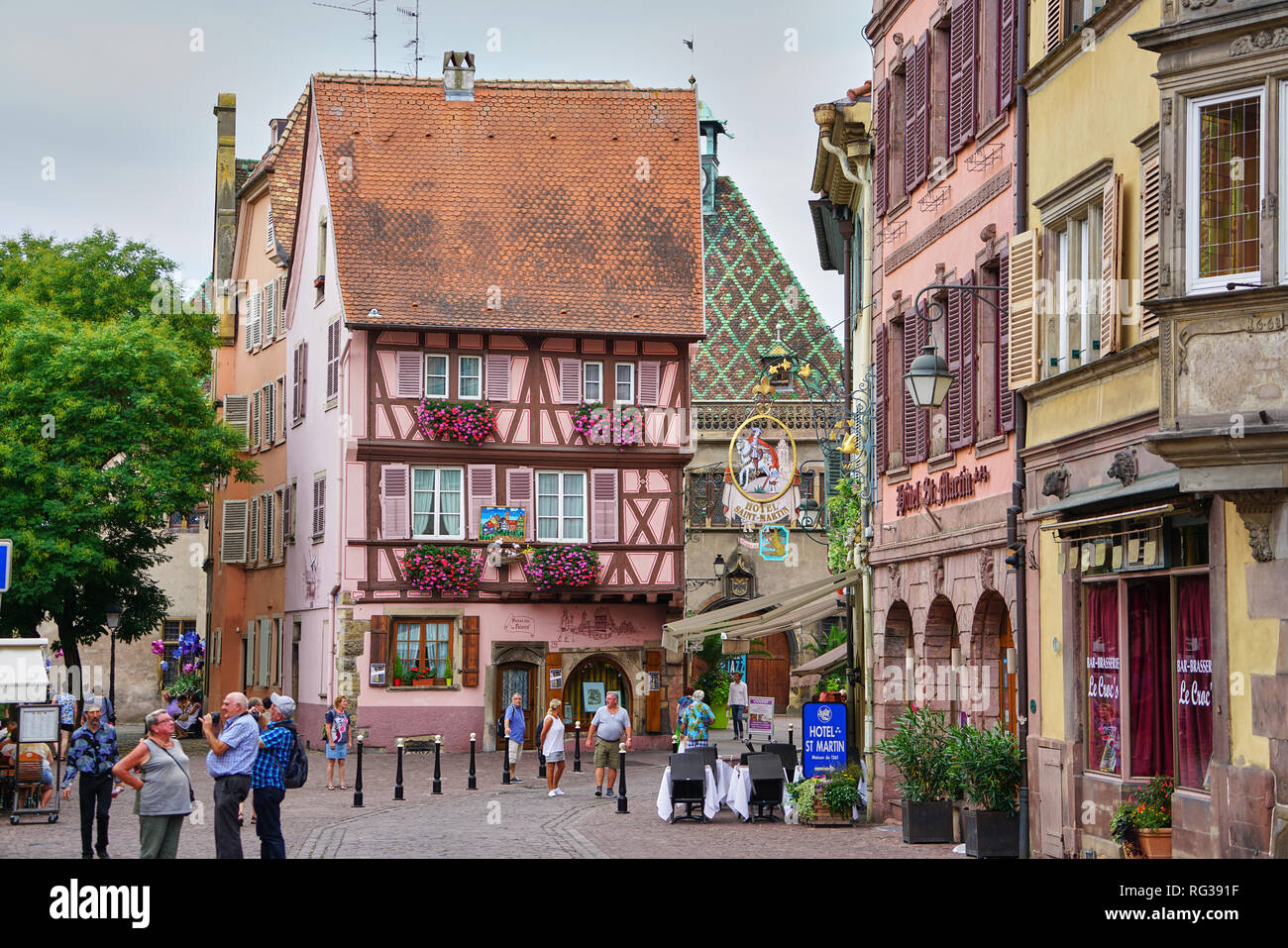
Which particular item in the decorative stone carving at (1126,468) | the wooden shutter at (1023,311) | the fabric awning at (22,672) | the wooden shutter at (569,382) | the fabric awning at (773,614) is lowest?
the fabric awning at (22,672)

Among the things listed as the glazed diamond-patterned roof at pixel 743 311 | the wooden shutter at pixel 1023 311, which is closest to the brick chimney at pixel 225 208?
the glazed diamond-patterned roof at pixel 743 311

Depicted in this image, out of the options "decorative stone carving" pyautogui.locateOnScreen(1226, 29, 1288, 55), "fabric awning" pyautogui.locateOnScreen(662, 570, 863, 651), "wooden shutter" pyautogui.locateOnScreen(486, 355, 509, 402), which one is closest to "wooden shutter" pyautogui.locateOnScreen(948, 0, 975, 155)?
"decorative stone carving" pyautogui.locateOnScreen(1226, 29, 1288, 55)

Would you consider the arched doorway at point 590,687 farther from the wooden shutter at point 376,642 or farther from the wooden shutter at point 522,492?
the wooden shutter at point 376,642

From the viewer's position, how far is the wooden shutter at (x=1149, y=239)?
14156 mm

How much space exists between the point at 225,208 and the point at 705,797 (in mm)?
34373

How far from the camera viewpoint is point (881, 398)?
2342cm

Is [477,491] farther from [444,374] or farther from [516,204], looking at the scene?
[516,204]

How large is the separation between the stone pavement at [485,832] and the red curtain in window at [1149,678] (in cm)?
339

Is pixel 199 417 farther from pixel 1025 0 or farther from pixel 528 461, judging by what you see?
pixel 1025 0

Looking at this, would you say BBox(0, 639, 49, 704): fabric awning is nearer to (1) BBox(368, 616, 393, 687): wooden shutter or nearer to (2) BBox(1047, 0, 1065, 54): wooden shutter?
(2) BBox(1047, 0, 1065, 54): wooden shutter

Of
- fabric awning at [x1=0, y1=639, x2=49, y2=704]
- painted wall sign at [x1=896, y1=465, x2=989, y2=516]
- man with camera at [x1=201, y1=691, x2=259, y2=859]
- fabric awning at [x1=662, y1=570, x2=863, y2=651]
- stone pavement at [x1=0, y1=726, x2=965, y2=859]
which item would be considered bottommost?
stone pavement at [x1=0, y1=726, x2=965, y2=859]

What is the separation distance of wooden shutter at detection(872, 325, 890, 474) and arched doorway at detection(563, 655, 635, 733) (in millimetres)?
17673

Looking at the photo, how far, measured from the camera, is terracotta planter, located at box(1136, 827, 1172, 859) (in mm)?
14055
